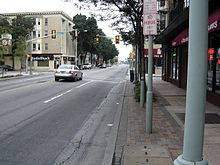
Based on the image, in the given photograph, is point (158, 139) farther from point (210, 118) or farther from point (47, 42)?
point (47, 42)

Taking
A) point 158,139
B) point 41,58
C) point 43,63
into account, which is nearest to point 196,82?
point 158,139

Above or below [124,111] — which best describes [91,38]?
above

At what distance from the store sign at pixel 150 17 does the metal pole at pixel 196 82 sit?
334 cm

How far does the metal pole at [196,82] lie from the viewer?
2.49 meters

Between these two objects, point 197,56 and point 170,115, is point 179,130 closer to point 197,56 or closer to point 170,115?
point 170,115

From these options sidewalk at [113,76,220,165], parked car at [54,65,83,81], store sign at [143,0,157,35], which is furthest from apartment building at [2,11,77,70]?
store sign at [143,0,157,35]

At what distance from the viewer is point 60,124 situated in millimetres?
7020

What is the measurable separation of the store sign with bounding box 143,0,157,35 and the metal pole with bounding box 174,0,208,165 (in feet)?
11.0

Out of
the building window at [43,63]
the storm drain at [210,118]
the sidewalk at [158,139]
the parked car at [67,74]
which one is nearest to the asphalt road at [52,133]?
the sidewalk at [158,139]

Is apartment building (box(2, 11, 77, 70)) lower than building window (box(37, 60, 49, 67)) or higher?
higher

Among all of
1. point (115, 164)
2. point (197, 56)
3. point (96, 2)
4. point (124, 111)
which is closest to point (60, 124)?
point (124, 111)

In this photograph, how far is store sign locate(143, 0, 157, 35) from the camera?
5848mm

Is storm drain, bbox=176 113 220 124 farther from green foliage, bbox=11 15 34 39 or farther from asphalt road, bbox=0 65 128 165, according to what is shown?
green foliage, bbox=11 15 34 39

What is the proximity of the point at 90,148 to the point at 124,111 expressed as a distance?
11.7ft
